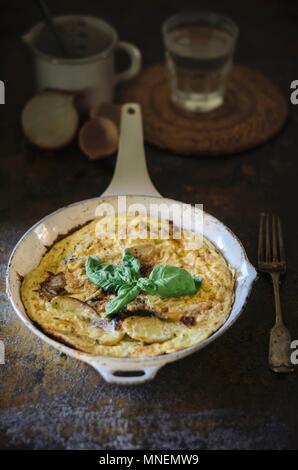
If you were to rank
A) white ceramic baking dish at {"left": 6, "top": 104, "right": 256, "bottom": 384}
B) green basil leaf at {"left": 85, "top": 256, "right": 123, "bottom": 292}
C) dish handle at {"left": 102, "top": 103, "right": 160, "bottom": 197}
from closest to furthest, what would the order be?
white ceramic baking dish at {"left": 6, "top": 104, "right": 256, "bottom": 384}, green basil leaf at {"left": 85, "top": 256, "right": 123, "bottom": 292}, dish handle at {"left": 102, "top": 103, "right": 160, "bottom": 197}

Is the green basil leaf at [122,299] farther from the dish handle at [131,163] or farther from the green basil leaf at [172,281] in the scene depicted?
the dish handle at [131,163]

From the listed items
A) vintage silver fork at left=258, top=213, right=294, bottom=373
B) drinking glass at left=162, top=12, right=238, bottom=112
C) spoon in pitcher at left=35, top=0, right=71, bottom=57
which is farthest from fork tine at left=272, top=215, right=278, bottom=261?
spoon in pitcher at left=35, top=0, right=71, bottom=57

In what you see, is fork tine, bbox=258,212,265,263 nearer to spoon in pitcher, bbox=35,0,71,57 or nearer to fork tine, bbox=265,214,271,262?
fork tine, bbox=265,214,271,262

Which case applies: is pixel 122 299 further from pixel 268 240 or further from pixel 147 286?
pixel 268 240

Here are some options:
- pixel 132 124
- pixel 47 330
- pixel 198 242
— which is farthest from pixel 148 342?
pixel 132 124

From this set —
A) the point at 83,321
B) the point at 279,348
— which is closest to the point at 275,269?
the point at 279,348

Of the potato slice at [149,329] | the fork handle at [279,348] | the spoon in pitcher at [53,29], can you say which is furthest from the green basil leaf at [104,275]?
the spoon in pitcher at [53,29]
